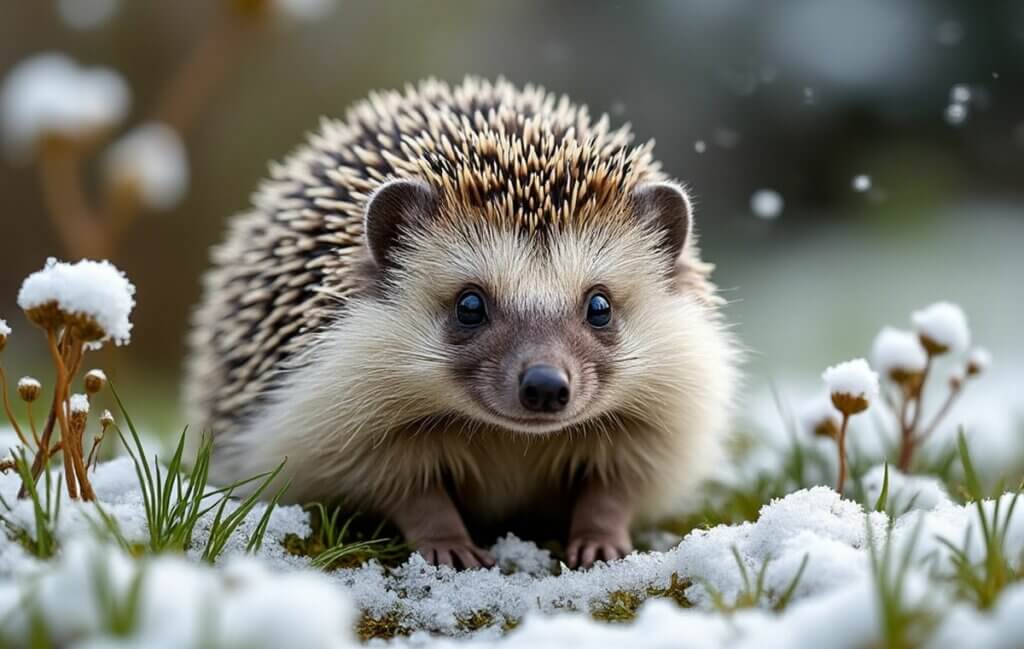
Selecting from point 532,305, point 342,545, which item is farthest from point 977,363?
point 342,545

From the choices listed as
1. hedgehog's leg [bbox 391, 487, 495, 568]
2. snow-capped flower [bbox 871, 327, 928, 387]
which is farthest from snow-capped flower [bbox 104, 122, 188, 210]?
snow-capped flower [bbox 871, 327, 928, 387]

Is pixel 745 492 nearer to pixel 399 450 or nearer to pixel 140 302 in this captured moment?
pixel 399 450

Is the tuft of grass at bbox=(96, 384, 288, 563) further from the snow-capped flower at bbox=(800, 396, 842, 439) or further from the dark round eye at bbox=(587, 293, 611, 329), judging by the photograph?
the snow-capped flower at bbox=(800, 396, 842, 439)

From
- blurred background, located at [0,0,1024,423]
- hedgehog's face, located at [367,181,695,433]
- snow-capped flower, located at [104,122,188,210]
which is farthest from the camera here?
blurred background, located at [0,0,1024,423]

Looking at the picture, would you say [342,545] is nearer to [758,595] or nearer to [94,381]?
[94,381]

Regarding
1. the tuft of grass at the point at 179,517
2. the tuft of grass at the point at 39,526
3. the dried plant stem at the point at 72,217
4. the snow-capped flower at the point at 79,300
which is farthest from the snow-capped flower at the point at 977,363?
the dried plant stem at the point at 72,217

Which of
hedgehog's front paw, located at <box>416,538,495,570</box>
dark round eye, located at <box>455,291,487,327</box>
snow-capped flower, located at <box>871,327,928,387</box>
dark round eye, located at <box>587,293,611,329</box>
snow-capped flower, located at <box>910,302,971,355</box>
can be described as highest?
snow-capped flower, located at <box>910,302,971,355</box>
